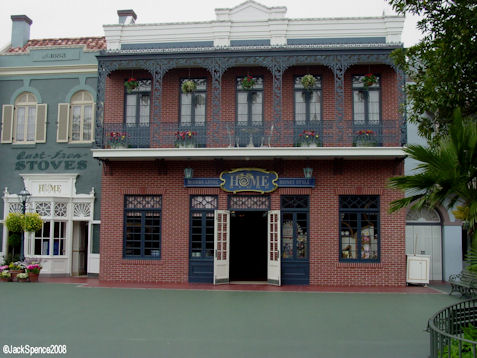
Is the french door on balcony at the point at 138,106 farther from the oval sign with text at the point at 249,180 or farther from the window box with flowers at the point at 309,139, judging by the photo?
the window box with flowers at the point at 309,139

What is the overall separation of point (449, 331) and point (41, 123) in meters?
14.6

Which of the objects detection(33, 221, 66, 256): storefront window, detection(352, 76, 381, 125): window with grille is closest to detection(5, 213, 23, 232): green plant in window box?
detection(33, 221, 66, 256): storefront window

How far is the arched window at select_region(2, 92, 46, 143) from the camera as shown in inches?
696


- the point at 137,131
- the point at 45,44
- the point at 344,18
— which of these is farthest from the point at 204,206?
the point at 45,44

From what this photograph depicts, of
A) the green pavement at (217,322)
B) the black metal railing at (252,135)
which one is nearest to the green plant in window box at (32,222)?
the green pavement at (217,322)

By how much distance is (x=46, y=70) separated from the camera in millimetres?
17625

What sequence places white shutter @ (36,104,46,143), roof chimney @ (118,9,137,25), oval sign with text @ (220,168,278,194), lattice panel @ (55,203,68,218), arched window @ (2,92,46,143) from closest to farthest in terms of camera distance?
oval sign with text @ (220,168,278,194), lattice panel @ (55,203,68,218), white shutter @ (36,104,46,143), arched window @ (2,92,46,143), roof chimney @ (118,9,137,25)

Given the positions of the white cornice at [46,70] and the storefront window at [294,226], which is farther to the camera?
the white cornice at [46,70]

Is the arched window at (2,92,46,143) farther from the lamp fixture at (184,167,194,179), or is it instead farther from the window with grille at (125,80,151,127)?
the lamp fixture at (184,167,194,179)

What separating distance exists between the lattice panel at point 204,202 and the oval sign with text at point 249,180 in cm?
56

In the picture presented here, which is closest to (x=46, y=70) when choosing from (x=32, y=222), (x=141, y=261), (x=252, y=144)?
(x=32, y=222)

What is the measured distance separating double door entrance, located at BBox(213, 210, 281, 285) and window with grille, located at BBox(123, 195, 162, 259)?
1.97 m

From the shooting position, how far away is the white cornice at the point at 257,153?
1484 cm

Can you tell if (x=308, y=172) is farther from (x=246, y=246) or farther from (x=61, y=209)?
(x=61, y=209)
